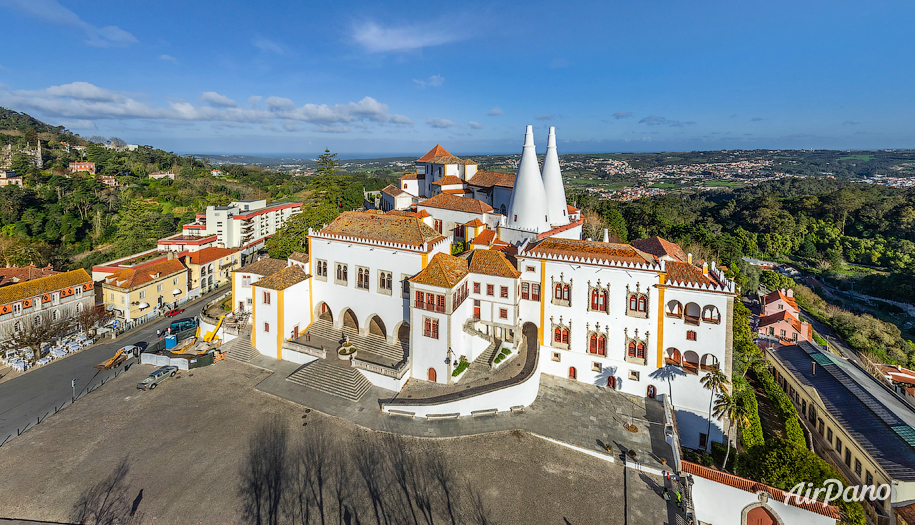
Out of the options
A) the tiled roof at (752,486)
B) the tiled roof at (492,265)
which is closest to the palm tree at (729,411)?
the tiled roof at (752,486)

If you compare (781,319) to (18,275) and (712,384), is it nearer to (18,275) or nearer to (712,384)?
(712,384)

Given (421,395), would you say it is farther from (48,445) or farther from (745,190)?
(745,190)

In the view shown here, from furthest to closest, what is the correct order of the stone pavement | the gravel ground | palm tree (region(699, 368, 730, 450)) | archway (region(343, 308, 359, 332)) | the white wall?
archway (region(343, 308, 359, 332)), palm tree (region(699, 368, 730, 450)), the stone pavement, the white wall, the gravel ground

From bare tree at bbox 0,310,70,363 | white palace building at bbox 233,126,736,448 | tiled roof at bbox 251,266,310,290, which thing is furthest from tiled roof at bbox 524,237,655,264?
bare tree at bbox 0,310,70,363

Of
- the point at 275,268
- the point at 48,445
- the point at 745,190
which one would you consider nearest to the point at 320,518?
the point at 48,445

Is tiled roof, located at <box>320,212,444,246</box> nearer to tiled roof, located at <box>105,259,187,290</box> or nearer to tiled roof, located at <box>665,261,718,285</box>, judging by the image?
tiled roof, located at <box>665,261,718,285</box>

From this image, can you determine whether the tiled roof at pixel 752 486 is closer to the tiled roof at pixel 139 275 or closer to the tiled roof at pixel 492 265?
the tiled roof at pixel 492 265
